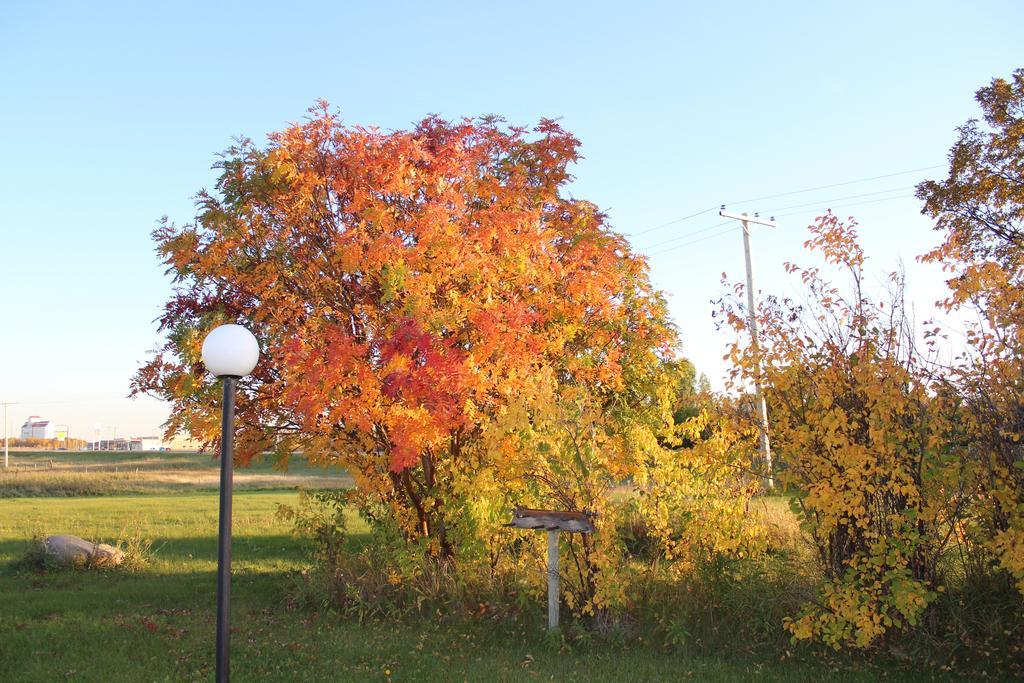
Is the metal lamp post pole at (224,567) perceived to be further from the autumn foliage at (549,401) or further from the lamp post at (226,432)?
the autumn foliage at (549,401)

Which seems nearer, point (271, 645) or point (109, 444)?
point (271, 645)

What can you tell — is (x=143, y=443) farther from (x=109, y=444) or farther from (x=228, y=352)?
(x=228, y=352)

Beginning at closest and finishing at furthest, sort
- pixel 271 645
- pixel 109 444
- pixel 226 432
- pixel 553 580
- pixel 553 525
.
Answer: pixel 226 432
pixel 553 525
pixel 553 580
pixel 271 645
pixel 109 444

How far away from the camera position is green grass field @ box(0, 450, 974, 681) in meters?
5.65

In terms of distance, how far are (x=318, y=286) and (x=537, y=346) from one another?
2.35 m

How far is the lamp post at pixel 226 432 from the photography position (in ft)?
14.2

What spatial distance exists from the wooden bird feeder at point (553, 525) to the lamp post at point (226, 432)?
274 centimetres

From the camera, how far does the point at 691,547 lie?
656 centimetres

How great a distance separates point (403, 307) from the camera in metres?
6.99

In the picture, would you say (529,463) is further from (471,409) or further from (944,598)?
(944,598)

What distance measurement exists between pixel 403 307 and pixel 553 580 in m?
2.90

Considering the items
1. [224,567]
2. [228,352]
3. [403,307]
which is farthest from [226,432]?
[403,307]

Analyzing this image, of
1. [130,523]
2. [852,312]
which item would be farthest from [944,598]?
[130,523]

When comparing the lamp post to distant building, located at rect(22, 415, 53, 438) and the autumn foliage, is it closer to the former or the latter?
the autumn foliage
